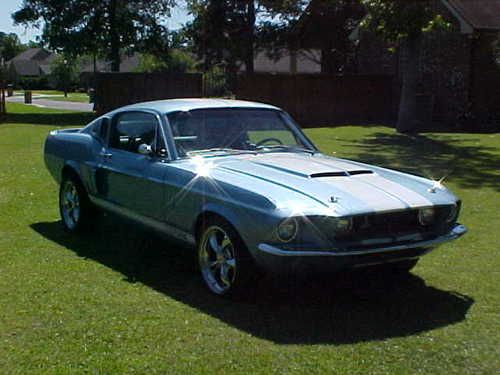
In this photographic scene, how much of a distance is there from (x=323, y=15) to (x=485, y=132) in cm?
1403

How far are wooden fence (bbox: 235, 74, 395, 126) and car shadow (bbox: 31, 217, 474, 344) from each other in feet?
63.9

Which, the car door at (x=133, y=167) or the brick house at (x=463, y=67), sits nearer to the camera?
the car door at (x=133, y=167)

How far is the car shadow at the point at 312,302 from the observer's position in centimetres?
501

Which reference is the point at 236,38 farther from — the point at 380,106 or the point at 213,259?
the point at 213,259

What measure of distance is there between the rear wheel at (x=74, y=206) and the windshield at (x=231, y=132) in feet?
5.78

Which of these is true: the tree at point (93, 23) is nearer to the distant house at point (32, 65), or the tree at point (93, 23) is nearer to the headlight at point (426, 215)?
the headlight at point (426, 215)

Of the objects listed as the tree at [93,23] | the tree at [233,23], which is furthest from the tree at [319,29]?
the tree at [93,23]

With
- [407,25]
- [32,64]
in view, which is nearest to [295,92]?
[407,25]

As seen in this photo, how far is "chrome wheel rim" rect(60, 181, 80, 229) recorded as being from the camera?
7854 millimetres

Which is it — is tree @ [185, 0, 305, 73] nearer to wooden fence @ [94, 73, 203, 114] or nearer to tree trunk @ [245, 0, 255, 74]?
tree trunk @ [245, 0, 255, 74]

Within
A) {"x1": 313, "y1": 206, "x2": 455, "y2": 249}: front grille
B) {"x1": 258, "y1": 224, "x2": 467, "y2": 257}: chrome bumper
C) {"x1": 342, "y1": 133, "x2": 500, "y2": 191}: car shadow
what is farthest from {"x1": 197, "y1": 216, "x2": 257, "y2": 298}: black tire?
{"x1": 342, "y1": 133, "x2": 500, "y2": 191}: car shadow

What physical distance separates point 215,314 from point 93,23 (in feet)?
99.6

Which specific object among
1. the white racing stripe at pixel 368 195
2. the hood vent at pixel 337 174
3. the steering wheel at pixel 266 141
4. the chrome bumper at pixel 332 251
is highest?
the steering wheel at pixel 266 141

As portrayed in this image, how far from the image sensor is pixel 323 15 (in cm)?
3494
